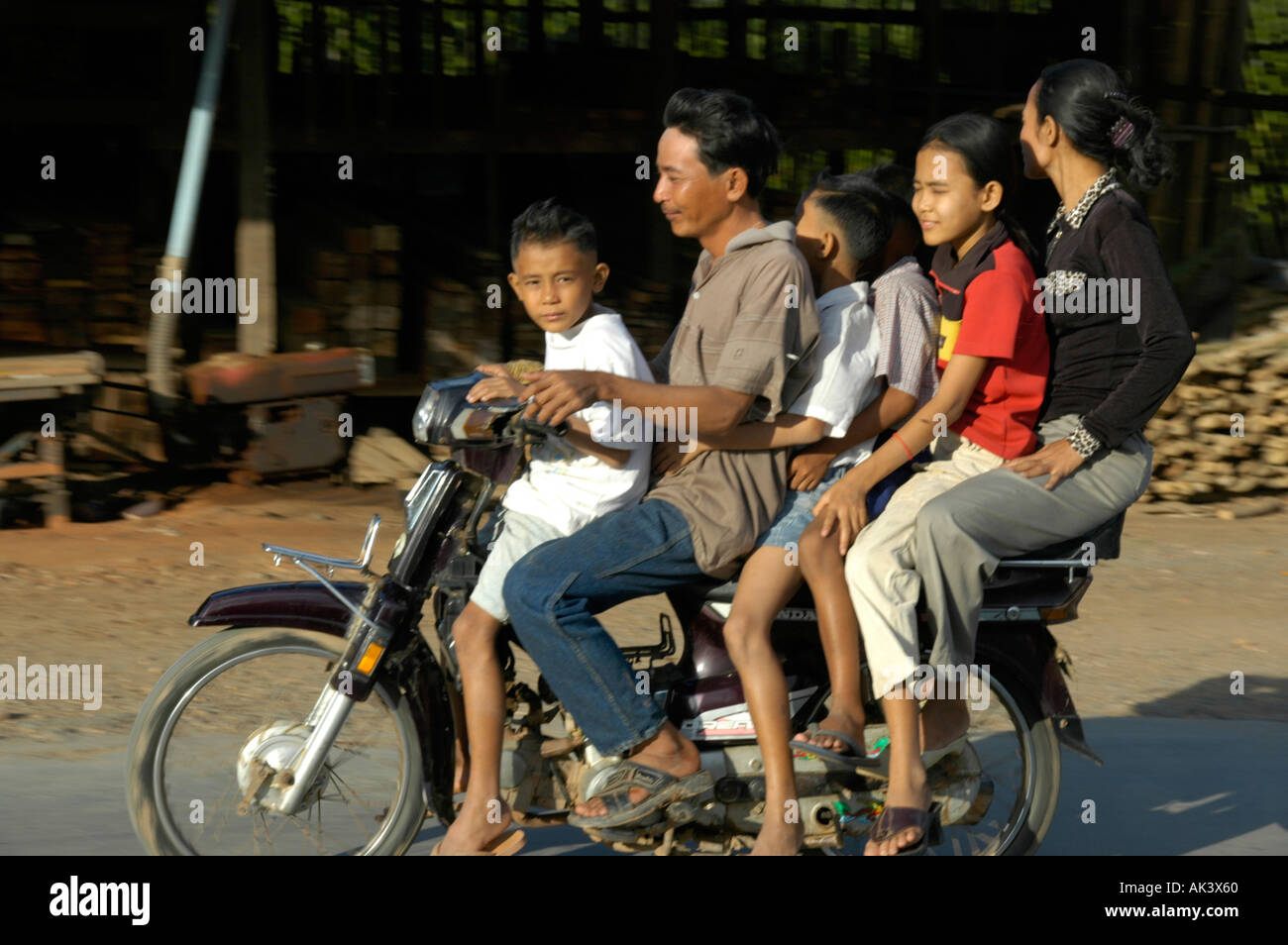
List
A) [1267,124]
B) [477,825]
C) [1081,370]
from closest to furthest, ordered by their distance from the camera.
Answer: [477,825] → [1081,370] → [1267,124]

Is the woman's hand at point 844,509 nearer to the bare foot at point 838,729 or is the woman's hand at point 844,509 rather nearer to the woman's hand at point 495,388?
the bare foot at point 838,729

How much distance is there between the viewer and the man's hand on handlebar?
3.01m

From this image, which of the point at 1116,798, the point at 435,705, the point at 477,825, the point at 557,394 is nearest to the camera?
the point at 557,394

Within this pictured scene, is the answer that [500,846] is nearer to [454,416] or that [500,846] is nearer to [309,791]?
[309,791]

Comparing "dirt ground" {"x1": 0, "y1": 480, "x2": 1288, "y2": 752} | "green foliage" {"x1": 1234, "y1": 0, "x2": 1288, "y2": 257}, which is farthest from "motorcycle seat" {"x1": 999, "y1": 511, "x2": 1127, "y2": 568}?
"green foliage" {"x1": 1234, "y1": 0, "x2": 1288, "y2": 257}

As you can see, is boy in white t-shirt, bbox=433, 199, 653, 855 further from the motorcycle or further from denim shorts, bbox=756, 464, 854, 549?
denim shorts, bbox=756, 464, 854, 549

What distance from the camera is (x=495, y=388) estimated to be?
3.14 m

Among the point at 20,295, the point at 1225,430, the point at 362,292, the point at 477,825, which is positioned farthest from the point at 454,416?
the point at 20,295

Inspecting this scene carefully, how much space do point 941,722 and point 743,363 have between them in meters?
1.07

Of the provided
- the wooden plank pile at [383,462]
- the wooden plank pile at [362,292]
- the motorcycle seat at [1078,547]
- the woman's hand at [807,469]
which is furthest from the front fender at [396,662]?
the wooden plank pile at [362,292]

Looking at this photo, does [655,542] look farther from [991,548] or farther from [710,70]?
[710,70]

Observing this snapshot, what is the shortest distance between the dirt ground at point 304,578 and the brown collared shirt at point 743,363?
2485 millimetres

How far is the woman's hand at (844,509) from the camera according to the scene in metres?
3.38

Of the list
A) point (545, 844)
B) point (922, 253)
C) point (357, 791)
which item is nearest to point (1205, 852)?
point (545, 844)
